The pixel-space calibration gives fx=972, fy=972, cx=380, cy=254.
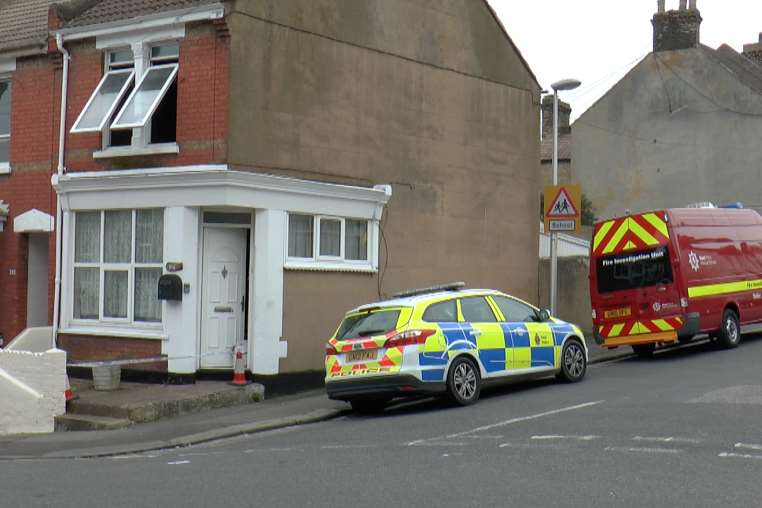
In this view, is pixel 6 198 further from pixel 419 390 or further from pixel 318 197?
pixel 419 390

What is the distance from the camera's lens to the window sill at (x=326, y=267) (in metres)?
15.4

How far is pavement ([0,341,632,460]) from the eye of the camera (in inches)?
461

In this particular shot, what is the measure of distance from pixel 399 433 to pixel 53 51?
381 inches

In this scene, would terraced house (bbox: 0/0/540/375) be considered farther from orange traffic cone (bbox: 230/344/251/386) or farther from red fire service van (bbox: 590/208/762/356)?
red fire service van (bbox: 590/208/762/356)

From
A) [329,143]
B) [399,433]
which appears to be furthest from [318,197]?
[399,433]

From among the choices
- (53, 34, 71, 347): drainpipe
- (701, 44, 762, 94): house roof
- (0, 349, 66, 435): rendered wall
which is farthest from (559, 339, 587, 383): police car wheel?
→ (701, 44, 762, 94): house roof

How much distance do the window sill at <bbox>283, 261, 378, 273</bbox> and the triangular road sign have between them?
3844 mm

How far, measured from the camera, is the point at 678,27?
3466 centimetres

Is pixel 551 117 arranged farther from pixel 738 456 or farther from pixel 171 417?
pixel 738 456

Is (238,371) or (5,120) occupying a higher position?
(5,120)

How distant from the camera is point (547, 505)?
7.12 meters

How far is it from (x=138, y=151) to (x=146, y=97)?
0.86 m

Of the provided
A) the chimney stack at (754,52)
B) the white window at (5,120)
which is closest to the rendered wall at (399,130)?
the white window at (5,120)

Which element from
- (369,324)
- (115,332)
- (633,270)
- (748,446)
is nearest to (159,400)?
(115,332)
